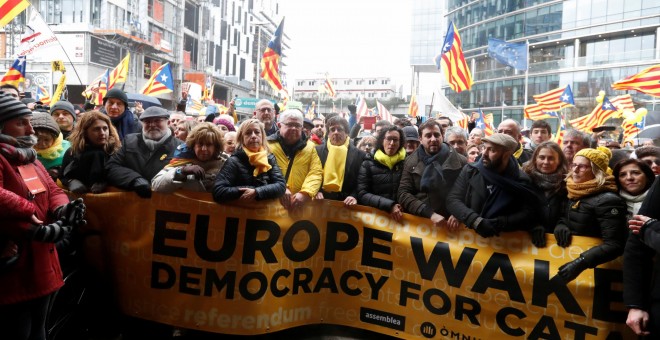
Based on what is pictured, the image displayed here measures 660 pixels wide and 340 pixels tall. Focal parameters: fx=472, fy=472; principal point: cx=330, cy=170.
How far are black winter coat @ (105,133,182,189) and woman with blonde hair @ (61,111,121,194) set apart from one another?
0.30 feet

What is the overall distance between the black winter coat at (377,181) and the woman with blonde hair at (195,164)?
53.1 inches

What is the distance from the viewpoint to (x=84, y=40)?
38.0m

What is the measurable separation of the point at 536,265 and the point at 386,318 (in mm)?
1355

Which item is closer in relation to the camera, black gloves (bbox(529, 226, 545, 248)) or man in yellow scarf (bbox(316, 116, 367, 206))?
black gloves (bbox(529, 226, 545, 248))

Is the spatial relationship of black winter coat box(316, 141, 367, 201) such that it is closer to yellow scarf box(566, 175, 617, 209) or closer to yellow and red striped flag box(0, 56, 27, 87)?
yellow scarf box(566, 175, 617, 209)

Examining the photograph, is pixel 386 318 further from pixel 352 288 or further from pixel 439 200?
pixel 439 200

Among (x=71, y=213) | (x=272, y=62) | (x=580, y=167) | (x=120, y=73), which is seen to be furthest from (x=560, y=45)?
(x=71, y=213)

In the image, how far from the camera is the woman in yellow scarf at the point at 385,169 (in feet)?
14.8

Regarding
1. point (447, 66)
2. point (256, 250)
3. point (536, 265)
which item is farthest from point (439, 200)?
point (447, 66)

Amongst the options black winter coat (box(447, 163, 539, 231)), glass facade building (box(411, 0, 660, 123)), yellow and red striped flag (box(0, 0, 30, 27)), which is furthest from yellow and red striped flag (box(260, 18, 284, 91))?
glass facade building (box(411, 0, 660, 123))

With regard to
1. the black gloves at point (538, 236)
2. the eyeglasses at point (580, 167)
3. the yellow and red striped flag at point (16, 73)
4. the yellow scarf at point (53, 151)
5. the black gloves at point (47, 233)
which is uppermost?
the yellow and red striped flag at point (16, 73)

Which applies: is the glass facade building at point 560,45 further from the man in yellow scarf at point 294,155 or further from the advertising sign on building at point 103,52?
the man in yellow scarf at point 294,155

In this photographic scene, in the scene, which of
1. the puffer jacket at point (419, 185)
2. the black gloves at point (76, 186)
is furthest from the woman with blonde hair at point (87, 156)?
the puffer jacket at point (419, 185)

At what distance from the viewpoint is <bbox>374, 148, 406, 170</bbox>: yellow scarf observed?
453 cm
